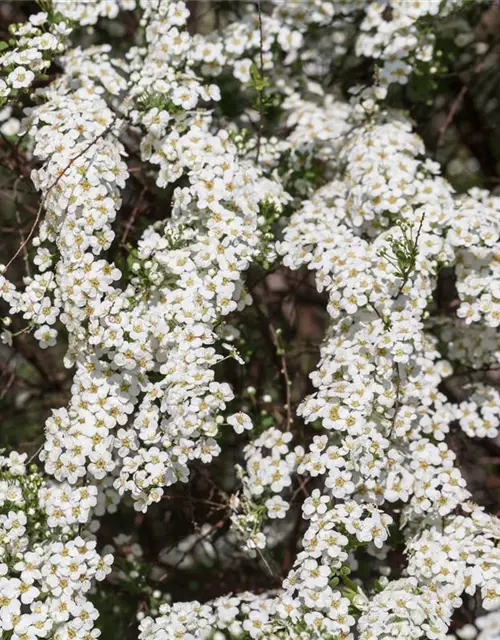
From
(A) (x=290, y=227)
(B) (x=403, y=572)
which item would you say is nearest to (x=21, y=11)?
(A) (x=290, y=227)

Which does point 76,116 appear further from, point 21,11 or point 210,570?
point 210,570

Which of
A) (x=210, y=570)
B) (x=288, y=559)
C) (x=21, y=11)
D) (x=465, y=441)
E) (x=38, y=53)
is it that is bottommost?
(x=210, y=570)

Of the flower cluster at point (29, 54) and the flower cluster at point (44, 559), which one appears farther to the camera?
the flower cluster at point (29, 54)

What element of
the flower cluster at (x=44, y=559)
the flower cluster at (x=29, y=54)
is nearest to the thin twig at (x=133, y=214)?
the flower cluster at (x=29, y=54)

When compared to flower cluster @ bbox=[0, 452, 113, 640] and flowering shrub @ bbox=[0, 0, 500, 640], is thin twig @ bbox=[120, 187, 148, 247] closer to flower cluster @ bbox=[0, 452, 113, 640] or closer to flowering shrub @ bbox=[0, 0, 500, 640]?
flowering shrub @ bbox=[0, 0, 500, 640]

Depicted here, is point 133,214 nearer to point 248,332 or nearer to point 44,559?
point 248,332

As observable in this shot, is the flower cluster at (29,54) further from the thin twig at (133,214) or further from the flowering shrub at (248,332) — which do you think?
the thin twig at (133,214)

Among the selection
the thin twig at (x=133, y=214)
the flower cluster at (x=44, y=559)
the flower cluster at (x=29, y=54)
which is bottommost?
the flower cluster at (x=44, y=559)

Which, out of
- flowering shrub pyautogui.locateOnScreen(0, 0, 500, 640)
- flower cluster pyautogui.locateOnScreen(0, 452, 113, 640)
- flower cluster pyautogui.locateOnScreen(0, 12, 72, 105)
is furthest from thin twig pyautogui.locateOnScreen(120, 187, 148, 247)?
flower cluster pyautogui.locateOnScreen(0, 452, 113, 640)
